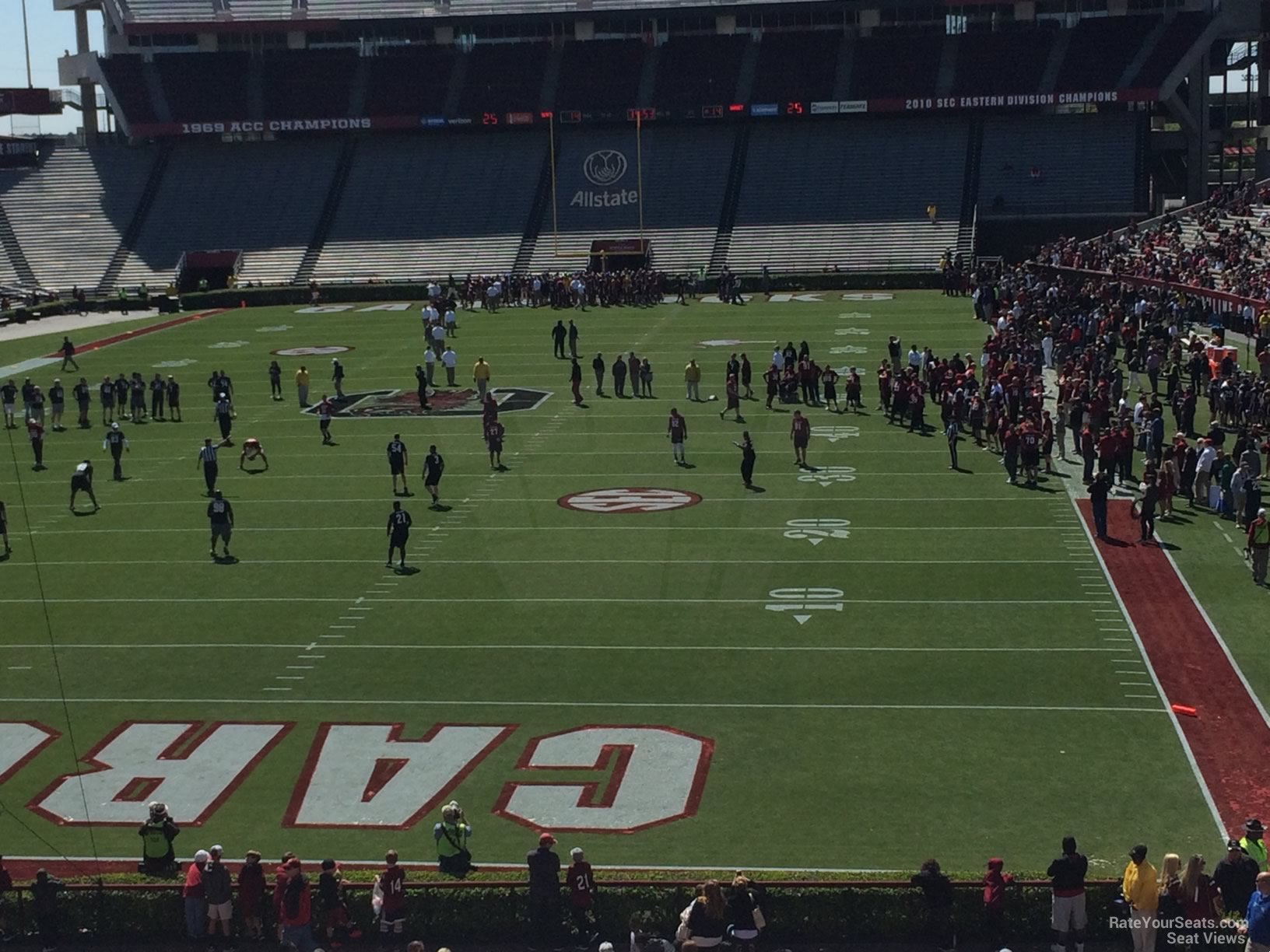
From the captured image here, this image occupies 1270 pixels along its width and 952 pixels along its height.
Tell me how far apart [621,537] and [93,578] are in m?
7.57

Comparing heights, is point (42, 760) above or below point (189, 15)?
below

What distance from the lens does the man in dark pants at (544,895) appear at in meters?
13.4

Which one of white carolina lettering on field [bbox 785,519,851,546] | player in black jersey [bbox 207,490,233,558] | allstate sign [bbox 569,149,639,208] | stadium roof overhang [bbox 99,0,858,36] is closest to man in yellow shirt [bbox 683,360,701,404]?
white carolina lettering on field [bbox 785,519,851,546]

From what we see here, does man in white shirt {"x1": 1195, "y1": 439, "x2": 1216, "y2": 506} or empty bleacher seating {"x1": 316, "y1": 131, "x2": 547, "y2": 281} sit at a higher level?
empty bleacher seating {"x1": 316, "y1": 131, "x2": 547, "y2": 281}

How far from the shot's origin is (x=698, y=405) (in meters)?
37.0

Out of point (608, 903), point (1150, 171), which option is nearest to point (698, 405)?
point (608, 903)

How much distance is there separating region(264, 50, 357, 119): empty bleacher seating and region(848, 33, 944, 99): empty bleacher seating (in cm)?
2089

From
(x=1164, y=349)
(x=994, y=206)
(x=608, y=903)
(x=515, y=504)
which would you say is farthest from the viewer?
(x=994, y=206)

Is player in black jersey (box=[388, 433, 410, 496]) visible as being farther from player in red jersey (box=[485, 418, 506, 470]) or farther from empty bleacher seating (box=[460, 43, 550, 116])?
empty bleacher seating (box=[460, 43, 550, 116])

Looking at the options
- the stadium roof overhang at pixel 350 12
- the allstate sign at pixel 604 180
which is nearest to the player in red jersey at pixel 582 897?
the allstate sign at pixel 604 180

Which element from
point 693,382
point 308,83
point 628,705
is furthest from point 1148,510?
point 308,83

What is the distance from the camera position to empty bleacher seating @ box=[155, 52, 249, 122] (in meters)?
72.4

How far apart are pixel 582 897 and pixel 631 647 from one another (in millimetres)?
7441

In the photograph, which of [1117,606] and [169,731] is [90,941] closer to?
[169,731]
